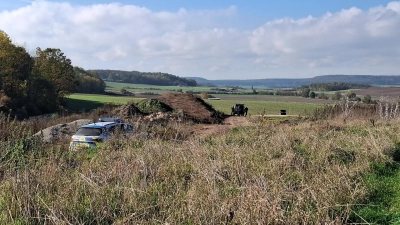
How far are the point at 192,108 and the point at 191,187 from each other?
32.4 metres

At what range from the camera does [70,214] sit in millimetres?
5738

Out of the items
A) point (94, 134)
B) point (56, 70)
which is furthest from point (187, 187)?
point (56, 70)

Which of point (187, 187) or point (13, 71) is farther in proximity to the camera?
point (13, 71)

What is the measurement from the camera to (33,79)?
5553 cm

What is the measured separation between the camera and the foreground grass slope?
585 cm

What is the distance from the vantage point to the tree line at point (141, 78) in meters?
166

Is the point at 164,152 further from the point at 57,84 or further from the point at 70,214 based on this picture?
the point at 57,84

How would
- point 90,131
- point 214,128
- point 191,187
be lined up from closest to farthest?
1. point 191,187
2. point 90,131
3. point 214,128

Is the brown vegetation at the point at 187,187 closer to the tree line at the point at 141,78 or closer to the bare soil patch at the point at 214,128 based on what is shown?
the bare soil patch at the point at 214,128

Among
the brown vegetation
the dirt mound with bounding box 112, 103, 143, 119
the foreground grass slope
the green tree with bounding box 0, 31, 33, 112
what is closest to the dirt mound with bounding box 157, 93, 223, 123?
the dirt mound with bounding box 112, 103, 143, 119

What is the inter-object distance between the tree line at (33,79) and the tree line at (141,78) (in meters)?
102

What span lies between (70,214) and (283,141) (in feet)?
27.6

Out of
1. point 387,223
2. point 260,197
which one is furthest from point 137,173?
point 387,223

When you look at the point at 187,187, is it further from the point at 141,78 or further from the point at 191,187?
the point at 141,78
